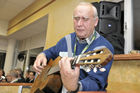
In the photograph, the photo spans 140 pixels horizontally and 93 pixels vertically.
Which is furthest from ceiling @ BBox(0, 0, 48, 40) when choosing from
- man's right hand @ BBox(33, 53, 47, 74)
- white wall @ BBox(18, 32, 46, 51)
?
man's right hand @ BBox(33, 53, 47, 74)

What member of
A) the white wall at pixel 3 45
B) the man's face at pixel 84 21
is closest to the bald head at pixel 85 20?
the man's face at pixel 84 21

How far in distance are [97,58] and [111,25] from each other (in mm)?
1471

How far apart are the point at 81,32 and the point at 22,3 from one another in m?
4.29

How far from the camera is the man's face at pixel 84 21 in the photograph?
1048 millimetres

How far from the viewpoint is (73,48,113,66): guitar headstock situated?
2.16ft

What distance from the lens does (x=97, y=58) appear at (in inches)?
27.5

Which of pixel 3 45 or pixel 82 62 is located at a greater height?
pixel 3 45

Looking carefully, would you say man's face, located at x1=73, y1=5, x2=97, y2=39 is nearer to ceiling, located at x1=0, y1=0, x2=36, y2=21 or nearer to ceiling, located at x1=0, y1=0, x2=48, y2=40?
ceiling, located at x1=0, y1=0, x2=48, y2=40

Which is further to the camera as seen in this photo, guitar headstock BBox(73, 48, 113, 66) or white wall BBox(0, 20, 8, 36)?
white wall BBox(0, 20, 8, 36)

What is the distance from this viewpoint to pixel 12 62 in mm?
6988

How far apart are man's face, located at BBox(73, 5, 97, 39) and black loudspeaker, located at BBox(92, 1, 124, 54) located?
3.18 ft

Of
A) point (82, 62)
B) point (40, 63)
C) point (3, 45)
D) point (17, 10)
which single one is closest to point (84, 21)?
point (82, 62)

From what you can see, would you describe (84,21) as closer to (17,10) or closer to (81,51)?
(81,51)

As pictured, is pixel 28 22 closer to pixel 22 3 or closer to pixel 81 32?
pixel 22 3
